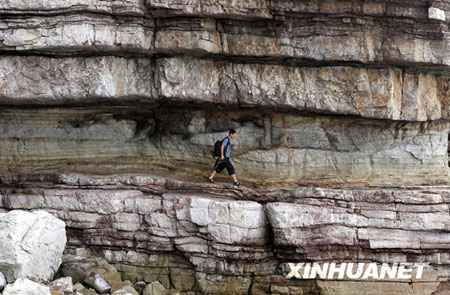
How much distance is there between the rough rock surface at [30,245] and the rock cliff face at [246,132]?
4.02 ft

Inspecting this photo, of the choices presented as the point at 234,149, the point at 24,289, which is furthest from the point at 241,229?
the point at 24,289

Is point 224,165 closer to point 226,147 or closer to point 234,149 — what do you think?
point 226,147

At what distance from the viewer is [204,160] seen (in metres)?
12.3

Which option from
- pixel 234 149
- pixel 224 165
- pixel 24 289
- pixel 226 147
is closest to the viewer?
pixel 24 289

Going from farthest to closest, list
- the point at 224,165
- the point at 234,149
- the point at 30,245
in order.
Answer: the point at 234,149
the point at 224,165
the point at 30,245

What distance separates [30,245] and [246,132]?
606 centimetres

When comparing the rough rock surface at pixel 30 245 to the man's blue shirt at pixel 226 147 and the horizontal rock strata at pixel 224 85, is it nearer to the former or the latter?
the horizontal rock strata at pixel 224 85

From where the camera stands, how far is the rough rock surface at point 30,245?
8.97 m

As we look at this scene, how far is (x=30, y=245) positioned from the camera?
30.5 feet

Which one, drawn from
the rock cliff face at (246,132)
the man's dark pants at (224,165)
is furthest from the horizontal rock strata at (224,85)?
the man's dark pants at (224,165)

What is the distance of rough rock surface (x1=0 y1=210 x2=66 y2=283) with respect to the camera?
8.97 m

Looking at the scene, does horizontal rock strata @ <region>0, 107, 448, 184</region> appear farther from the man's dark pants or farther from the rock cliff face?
the man's dark pants

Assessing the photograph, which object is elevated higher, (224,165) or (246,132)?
(246,132)

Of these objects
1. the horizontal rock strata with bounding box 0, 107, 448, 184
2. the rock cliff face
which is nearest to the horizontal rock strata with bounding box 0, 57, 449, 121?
the rock cliff face
